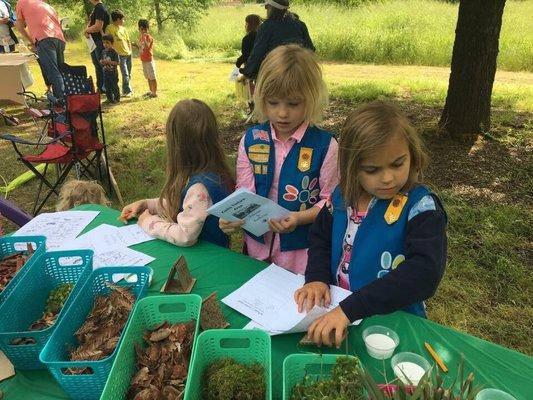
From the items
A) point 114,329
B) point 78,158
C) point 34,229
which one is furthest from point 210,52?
point 114,329

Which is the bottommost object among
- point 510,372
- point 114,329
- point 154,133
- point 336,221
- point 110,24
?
point 154,133

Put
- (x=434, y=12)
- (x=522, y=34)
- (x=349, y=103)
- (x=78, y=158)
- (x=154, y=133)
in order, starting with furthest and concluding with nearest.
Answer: (x=434, y=12)
(x=522, y=34)
(x=349, y=103)
(x=154, y=133)
(x=78, y=158)

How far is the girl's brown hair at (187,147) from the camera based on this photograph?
212 cm

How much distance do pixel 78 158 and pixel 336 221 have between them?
11.2 feet

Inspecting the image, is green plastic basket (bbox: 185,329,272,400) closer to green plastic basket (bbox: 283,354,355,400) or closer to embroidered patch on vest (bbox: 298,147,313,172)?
green plastic basket (bbox: 283,354,355,400)

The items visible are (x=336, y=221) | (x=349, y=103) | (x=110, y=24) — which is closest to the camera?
(x=336, y=221)

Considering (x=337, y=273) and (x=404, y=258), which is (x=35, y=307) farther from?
(x=404, y=258)

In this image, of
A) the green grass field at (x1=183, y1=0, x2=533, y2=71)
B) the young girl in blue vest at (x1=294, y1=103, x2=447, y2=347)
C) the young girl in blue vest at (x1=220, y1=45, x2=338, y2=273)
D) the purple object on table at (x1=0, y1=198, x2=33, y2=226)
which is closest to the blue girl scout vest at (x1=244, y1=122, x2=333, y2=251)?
the young girl in blue vest at (x1=220, y1=45, x2=338, y2=273)

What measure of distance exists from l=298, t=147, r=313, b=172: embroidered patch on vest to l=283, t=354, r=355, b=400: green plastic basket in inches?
43.9

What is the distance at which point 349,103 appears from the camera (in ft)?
23.7

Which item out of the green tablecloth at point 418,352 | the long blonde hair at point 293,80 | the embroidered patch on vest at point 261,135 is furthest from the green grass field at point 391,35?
the green tablecloth at point 418,352

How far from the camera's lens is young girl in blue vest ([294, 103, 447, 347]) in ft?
4.58

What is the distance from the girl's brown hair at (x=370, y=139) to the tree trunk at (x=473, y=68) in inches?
160

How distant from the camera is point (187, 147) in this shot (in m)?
2.13
